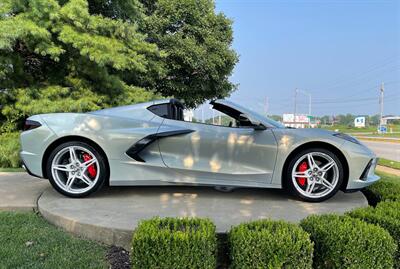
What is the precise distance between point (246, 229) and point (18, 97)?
7.31 metres

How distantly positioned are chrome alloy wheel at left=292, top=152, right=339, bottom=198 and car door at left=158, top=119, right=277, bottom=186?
33cm

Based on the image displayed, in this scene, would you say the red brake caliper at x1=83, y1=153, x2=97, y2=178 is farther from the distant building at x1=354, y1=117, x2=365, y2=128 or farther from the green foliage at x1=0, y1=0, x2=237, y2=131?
the distant building at x1=354, y1=117, x2=365, y2=128

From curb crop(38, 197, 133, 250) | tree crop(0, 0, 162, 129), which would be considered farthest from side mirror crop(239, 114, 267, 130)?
tree crop(0, 0, 162, 129)

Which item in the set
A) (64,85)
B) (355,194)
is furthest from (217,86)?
(355,194)

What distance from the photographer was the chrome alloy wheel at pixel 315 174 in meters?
3.96

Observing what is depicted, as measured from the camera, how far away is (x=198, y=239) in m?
2.33

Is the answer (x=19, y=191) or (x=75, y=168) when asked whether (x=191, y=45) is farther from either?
(x=75, y=168)

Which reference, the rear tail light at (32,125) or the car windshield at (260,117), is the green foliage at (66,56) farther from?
the car windshield at (260,117)

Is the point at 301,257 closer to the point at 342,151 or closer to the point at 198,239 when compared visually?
the point at 198,239

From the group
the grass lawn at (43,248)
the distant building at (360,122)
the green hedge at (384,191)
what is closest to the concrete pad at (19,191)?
the grass lawn at (43,248)

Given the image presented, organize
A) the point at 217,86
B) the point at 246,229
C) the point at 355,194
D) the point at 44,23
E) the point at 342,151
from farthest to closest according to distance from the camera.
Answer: the point at 217,86, the point at 44,23, the point at 355,194, the point at 342,151, the point at 246,229

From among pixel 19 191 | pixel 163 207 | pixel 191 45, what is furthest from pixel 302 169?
pixel 191 45

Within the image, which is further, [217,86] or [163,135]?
[217,86]

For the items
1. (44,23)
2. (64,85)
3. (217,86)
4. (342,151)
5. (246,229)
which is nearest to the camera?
(246,229)
